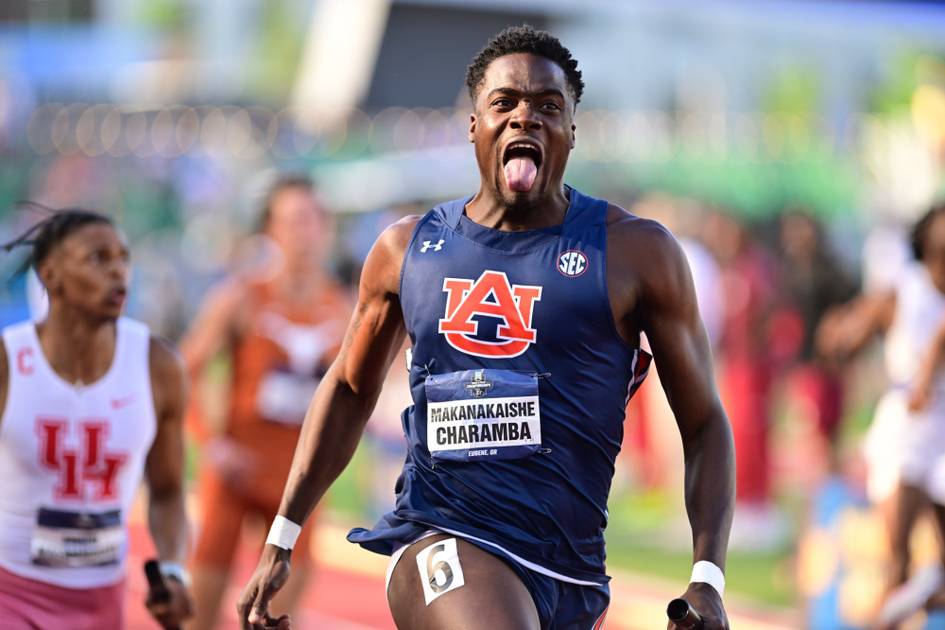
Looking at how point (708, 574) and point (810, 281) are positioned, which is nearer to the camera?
point (708, 574)

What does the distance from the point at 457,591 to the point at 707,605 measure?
0.63 metres

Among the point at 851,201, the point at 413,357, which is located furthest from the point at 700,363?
the point at 851,201

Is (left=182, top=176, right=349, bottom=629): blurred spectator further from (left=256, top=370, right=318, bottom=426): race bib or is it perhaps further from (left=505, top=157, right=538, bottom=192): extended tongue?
(left=505, top=157, right=538, bottom=192): extended tongue

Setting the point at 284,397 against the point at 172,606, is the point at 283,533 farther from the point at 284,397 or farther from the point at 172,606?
the point at 284,397

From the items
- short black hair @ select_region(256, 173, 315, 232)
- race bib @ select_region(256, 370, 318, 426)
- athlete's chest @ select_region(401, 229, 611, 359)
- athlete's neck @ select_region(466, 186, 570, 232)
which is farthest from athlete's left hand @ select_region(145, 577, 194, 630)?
short black hair @ select_region(256, 173, 315, 232)

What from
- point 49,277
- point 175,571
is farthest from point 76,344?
point 175,571

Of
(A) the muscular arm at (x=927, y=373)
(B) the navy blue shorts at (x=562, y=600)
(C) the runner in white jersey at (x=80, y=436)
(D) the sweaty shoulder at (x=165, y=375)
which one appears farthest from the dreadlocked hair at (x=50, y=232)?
(A) the muscular arm at (x=927, y=373)

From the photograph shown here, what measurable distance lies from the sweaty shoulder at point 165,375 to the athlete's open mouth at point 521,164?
6.20ft

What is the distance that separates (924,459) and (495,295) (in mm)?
4872

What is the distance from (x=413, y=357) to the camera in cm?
436

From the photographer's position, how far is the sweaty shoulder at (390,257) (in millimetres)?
4477

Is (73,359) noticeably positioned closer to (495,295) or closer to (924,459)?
(495,295)

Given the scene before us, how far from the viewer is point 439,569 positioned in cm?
415

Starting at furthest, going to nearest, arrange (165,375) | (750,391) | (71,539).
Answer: (750,391)
(165,375)
(71,539)
